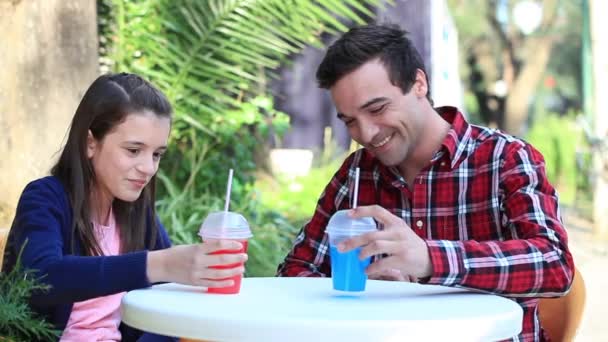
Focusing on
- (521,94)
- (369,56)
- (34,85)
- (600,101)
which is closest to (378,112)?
(369,56)

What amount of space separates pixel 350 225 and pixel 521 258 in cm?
38

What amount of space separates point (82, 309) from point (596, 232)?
31.6 feet

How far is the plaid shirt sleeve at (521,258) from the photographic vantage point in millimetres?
1980

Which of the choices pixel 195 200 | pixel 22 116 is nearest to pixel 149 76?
pixel 195 200

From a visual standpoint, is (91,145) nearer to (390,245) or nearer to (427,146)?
(427,146)

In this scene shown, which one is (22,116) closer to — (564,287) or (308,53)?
(564,287)

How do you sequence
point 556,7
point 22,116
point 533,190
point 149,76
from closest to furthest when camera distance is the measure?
point 533,190 → point 22,116 → point 149,76 → point 556,7

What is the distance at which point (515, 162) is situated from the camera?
2324 mm

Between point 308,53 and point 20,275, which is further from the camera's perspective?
point 308,53

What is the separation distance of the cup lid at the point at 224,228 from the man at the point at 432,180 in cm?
30

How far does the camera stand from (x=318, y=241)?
2.58 m

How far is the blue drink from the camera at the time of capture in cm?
196

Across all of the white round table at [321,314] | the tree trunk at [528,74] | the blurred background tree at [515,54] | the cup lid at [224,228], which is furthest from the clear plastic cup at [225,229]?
the tree trunk at [528,74]

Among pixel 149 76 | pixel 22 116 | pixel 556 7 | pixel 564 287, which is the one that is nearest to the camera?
pixel 564 287
